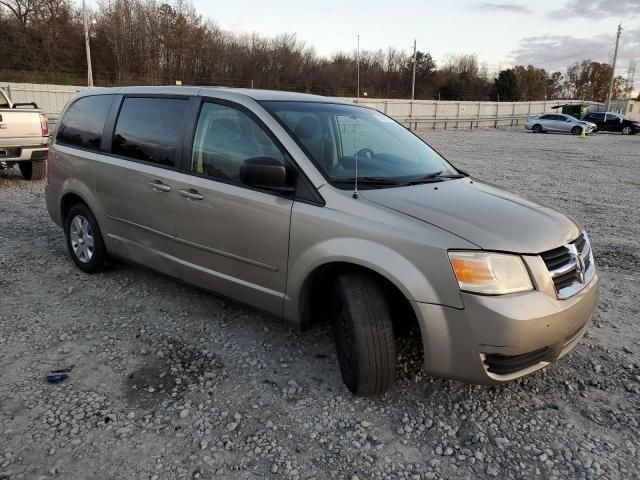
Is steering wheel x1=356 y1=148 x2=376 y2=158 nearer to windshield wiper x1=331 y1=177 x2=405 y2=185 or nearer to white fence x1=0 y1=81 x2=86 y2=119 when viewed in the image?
windshield wiper x1=331 y1=177 x2=405 y2=185

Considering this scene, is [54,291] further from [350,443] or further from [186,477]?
[350,443]

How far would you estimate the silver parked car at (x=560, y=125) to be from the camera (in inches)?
1372

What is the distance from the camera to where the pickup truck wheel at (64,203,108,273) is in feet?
15.5

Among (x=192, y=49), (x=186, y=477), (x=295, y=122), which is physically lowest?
(x=186, y=477)

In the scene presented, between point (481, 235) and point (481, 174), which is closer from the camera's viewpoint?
point (481, 235)

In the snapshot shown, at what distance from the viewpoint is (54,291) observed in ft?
15.0

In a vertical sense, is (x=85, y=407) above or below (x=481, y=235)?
below

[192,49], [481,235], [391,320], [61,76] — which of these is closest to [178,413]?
[391,320]

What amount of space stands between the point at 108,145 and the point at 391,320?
3064 millimetres

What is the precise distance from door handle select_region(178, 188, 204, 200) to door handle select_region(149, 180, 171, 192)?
18cm

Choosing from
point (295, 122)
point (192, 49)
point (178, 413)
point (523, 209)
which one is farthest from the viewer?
point (192, 49)

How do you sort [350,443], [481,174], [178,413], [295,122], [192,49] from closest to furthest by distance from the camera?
[350,443], [178,413], [295,122], [481,174], [192,49]

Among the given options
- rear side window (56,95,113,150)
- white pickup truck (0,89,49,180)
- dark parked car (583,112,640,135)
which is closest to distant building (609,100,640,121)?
dark parked car (583,112,640,135)

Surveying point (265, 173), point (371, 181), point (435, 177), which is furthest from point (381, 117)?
point (265, 173)
